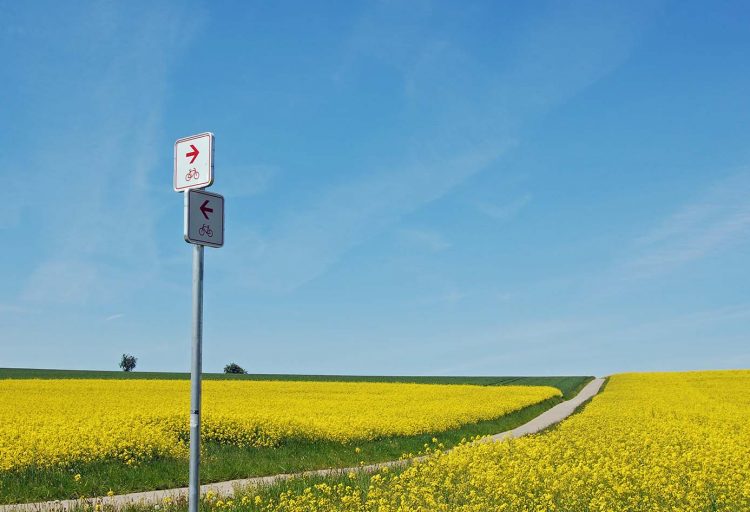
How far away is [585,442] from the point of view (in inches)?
617

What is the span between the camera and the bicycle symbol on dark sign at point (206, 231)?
8356mm

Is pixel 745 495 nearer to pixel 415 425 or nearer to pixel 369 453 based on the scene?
pixel 369 453

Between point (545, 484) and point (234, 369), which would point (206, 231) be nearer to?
point (545, 484)

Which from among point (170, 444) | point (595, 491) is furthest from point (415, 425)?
point (595, 491)

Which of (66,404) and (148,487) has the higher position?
(66,404)

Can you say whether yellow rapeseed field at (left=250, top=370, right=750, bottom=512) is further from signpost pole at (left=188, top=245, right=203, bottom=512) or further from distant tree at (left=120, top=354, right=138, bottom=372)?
distant tree at (left=120, top=354, right=138, bottom=372)

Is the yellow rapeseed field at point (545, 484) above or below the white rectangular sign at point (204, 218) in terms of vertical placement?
below

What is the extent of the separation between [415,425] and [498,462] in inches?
474

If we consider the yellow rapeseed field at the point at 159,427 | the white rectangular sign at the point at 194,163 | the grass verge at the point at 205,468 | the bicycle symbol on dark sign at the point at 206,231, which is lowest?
the grass verge at the point at 205,468

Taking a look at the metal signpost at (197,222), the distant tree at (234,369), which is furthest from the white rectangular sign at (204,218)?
the distant tree at (234,369)

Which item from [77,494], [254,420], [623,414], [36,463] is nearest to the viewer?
[77,494]

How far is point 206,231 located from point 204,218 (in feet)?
0.51

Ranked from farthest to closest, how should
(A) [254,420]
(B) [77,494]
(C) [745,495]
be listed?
(A) [254,420] < (B) [77,494] < (C) [745,495]

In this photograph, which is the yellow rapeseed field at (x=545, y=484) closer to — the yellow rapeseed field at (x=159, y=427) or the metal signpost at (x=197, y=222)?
the metal signpost at (x=197, y=222)
